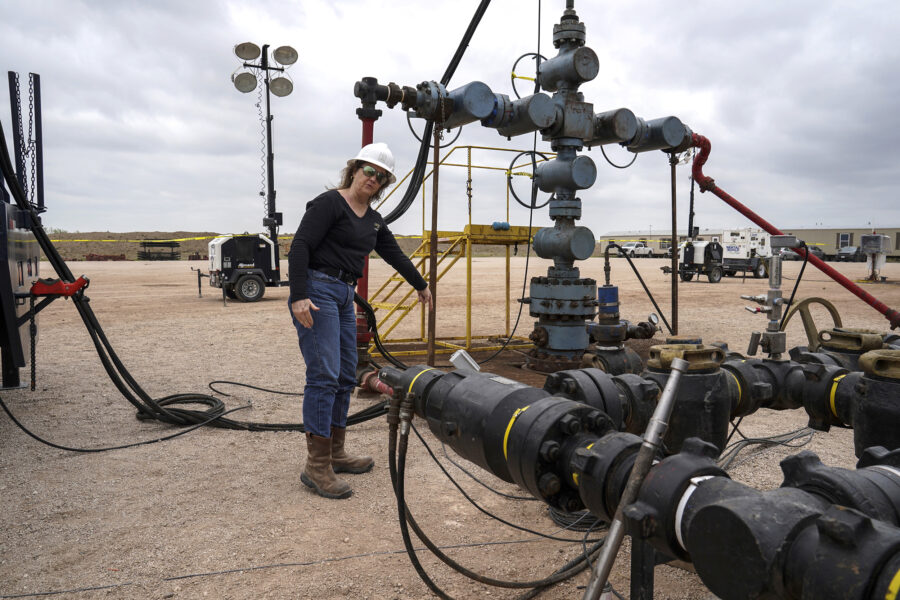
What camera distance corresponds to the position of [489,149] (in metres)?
7.86

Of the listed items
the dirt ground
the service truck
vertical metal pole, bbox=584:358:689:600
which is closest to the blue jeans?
the dirt ground

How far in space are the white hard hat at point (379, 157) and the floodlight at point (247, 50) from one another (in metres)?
13.6

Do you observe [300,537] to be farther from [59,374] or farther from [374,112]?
[59,374]

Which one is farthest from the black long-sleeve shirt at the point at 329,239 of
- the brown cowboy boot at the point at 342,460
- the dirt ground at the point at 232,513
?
the dirt ground at the point at 232,513

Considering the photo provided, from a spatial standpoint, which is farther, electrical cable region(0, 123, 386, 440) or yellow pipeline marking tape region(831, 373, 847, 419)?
electrical cable region(0, 123, 386, 440)

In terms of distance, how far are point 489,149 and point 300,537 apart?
5.81m

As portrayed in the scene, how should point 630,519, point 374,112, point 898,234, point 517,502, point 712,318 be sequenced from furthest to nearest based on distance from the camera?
point 898,234
point 712,318
point 374,112
point 517,502
point 630,519

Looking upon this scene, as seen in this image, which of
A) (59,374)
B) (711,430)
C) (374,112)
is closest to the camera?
(711,430)

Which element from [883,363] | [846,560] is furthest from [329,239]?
[846,560]

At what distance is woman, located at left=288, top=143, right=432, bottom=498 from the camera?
3.52 m

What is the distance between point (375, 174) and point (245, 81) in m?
12.6

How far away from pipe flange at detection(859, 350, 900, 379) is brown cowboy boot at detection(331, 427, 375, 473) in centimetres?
282

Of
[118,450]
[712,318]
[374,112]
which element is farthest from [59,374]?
[712,318]

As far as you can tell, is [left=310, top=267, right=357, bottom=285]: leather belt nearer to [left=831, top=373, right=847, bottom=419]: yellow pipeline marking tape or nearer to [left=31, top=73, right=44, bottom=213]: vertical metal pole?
[left=831, top=373, right=847, bottom=419]: yellow pipeline marking tape
